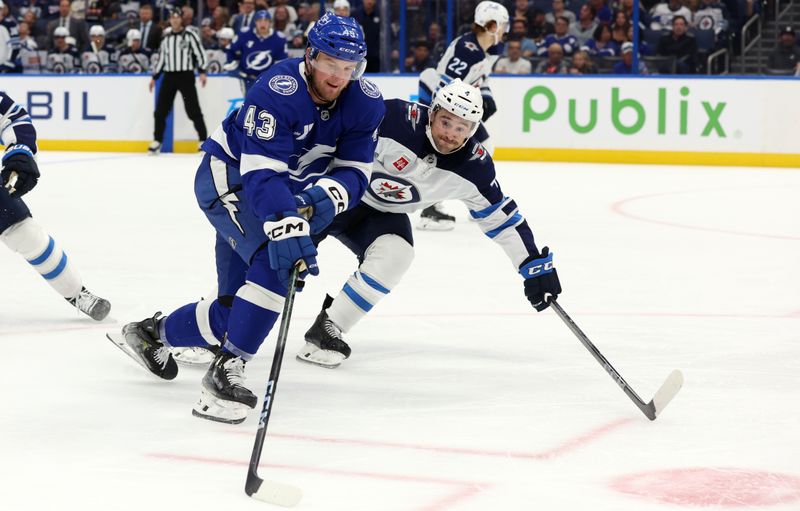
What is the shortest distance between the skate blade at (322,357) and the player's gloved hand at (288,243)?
851 millimetres

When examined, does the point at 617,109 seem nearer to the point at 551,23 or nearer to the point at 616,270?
the point at 551,23

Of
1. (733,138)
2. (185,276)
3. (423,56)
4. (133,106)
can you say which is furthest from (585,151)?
(185,276)

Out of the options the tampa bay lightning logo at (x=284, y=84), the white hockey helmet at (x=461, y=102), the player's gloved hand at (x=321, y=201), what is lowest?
the player's gloved hand at (x=321, y=201)

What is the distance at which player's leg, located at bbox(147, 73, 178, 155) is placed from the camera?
11.7 meters

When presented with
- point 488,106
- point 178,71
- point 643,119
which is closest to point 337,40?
point 488,106

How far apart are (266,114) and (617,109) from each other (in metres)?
8.34

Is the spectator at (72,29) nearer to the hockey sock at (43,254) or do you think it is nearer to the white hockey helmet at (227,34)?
the white hockey helmet at (227,34)

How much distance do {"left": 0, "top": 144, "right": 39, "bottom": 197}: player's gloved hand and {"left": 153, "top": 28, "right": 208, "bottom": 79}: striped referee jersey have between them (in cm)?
792

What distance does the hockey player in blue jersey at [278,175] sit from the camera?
9.58 feet

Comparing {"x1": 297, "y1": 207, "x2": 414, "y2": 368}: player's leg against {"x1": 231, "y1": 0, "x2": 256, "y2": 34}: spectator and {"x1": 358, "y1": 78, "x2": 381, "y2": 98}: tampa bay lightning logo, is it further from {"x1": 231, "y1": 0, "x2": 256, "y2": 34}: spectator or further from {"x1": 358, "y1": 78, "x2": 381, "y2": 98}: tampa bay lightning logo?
{"x1": 231, "y1": 0, "x2": 256, "y2": 34}: spectator

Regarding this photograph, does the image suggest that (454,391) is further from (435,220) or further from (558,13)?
(558,13)

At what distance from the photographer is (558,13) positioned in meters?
12.3

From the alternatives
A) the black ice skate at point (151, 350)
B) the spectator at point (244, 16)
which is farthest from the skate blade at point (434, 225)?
the spectator at point (244, 16)

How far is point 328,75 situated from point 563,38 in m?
9.31
